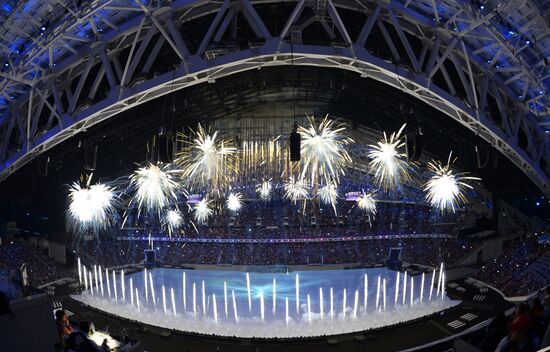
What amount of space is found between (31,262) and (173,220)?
15.6 metres

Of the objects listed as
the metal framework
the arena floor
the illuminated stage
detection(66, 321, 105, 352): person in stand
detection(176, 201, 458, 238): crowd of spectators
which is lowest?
the arena floor

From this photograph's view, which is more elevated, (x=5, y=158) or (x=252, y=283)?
(x=5, y=158)

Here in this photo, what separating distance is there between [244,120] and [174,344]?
1794cm

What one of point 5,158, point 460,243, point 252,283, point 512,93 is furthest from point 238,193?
point 512,93

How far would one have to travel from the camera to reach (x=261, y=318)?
1722 cm

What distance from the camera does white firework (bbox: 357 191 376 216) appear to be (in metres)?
32.7

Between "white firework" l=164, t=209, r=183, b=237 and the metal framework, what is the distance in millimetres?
22282

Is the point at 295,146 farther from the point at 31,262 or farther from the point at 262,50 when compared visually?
the point at 31,262

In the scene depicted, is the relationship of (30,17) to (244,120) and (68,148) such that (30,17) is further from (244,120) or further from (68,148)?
(244,120)

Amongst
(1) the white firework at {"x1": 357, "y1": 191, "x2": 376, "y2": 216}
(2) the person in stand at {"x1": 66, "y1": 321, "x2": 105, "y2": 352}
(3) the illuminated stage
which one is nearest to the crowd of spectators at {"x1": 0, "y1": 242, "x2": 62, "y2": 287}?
(3) the illuminated stage

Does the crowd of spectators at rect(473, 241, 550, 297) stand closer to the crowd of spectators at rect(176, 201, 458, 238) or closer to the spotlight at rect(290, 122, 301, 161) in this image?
the crowd of spectators at rect(176, 201, 458, 238)

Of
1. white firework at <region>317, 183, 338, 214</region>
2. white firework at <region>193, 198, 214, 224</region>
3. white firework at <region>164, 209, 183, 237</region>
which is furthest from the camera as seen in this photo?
white firework at <region>164, 209, 183, 237</region>

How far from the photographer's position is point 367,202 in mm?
34469

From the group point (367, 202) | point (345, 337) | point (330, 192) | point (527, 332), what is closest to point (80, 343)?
point (527, 332)
